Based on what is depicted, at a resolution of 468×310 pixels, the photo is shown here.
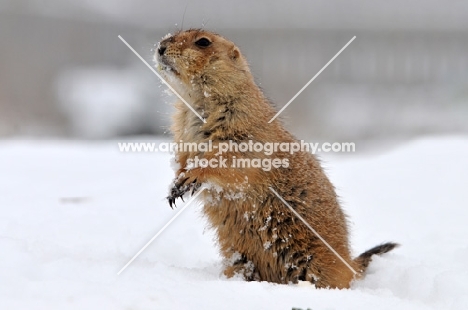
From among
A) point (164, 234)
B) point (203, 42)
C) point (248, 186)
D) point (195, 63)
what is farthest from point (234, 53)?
point (164, 234)

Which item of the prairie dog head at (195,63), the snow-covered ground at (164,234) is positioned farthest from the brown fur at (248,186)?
the snow-covered ground at (164,234)

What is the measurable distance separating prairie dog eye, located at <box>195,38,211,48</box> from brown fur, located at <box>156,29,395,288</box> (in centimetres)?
2

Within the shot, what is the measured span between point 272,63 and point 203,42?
851cm

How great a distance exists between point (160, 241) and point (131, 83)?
26.3 feet

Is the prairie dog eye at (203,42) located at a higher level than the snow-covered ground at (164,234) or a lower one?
higher

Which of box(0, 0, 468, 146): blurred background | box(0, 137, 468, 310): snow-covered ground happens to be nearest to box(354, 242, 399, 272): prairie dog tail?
box(0, 137, 468, 310): snow-covered ground

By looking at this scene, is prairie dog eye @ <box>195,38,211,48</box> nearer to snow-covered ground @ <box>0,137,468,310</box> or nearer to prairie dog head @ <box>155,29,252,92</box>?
prairie dog head @ <box>155,29,252,92</box>

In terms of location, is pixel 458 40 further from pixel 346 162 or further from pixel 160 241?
pixel 160 241

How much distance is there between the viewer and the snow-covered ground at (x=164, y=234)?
2.29 metres

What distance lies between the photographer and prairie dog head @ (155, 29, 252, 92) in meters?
3.80

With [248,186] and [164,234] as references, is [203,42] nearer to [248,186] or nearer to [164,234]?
[248,186]

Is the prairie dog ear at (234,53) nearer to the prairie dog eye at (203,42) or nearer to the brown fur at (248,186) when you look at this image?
the brown fur at (248,186)

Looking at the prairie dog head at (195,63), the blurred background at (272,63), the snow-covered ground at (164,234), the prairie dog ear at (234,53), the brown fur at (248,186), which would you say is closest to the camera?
the snow-covered ground at (164,234)

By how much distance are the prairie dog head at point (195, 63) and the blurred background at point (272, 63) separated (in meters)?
6.91
